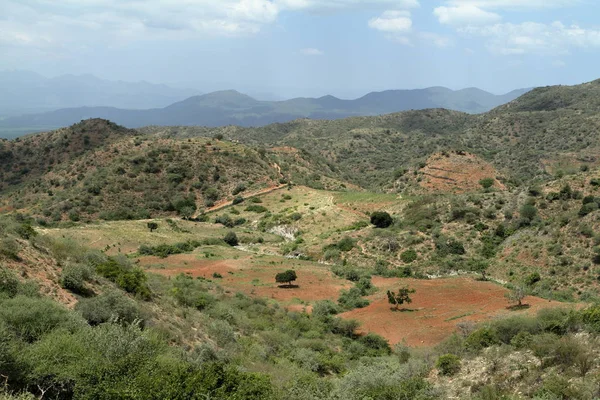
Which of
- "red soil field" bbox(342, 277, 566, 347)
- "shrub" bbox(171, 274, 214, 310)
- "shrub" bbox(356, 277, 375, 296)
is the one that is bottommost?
"shrub" bbox(356, 277, 375, 296)

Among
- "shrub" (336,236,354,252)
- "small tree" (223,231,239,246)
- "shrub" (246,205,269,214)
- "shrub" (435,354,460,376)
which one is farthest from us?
"shrub" (246,205,269,214)

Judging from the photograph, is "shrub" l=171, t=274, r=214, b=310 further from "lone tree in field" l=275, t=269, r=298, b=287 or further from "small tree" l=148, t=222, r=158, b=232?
"small tree" l=148, t=222, r=158, b=232

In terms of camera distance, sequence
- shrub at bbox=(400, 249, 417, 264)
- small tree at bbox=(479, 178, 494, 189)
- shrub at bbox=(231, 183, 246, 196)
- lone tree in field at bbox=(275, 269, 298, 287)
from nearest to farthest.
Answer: lone tree in field at bbox=(275, 269, 298, 287) < shrub at bbox=(400, 249, 417, 264) < small tree at bbox=(479, 178, 494, 189) < shrub at bbox=(231, 183, 246, 196)

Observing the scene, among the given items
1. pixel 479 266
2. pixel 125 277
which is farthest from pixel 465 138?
pixel 125 277

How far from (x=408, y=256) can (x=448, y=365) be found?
24149 mm

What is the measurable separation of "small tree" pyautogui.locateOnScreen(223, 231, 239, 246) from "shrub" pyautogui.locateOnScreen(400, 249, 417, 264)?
1721 centimetres

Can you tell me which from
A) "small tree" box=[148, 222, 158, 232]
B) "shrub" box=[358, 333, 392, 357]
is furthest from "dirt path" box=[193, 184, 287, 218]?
"shrub" box=[358, 333, 392, 357]

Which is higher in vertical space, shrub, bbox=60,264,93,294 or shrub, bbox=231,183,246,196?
shrub, bbox=60,264,93,294

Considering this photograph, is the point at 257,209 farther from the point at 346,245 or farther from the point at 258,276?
the point at 258,276

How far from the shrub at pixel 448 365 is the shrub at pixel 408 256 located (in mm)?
23469

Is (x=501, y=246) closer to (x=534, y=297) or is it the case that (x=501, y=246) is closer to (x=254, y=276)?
(x=534, y=297)

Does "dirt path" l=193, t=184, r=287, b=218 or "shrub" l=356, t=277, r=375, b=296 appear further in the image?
"dirt path" l=193, t=184, r=287, b=218

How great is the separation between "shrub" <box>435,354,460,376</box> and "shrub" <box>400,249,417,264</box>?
2347 cm

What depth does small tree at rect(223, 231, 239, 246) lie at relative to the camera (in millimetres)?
44531
